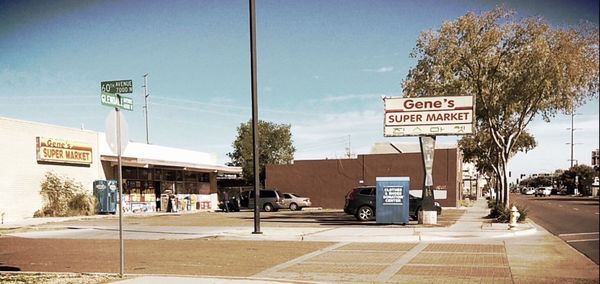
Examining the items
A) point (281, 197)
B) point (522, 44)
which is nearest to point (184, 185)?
point (281, 197)

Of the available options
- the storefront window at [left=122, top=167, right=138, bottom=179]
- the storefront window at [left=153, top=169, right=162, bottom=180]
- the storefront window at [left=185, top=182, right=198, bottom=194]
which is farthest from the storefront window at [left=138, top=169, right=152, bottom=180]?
the storefront window at [left=185, top=182, right=198, bottom=194]

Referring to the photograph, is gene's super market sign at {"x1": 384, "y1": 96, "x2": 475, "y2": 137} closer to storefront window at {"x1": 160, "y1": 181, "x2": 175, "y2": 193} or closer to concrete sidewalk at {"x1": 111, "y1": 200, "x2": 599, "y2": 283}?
concrete sidewalk at {"x1": 111, "y1": 200, "x2": 599, "y2": 283}

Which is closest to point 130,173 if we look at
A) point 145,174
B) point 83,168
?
point 145,174

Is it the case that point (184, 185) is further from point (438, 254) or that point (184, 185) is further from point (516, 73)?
point (438, 254)

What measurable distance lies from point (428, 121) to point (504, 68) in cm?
459

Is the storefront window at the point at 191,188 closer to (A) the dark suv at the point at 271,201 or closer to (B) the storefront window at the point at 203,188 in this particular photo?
(B) the storefront window at the point at 203,188

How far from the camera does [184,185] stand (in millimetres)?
43969

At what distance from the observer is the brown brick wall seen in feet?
139

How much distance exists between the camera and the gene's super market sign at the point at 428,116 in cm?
2172

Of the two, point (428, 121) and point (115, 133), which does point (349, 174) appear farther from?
point (115, 133)

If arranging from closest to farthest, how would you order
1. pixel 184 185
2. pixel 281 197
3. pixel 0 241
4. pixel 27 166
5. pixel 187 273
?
pixel 187 273
pixel 0 241
pixel 27 166
pixel 281 197
pixel 184 185

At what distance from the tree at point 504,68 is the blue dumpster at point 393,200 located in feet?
15.3

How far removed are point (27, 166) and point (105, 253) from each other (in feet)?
57.0

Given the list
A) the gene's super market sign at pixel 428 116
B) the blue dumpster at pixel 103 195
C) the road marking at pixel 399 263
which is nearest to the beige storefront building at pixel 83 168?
the blue dumpster at pixel 103 195
